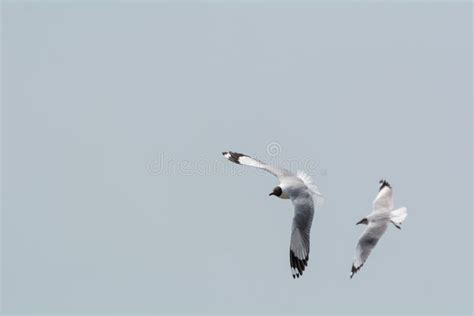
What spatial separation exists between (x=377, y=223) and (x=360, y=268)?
47 centimetres

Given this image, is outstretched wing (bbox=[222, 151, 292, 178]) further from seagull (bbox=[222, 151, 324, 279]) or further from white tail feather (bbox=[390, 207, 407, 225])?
white tail feather (bbox=[390, 207, 407, 225])

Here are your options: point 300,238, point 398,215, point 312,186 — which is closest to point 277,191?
point 312,186

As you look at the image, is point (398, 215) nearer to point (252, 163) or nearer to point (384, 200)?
point (384, 200)

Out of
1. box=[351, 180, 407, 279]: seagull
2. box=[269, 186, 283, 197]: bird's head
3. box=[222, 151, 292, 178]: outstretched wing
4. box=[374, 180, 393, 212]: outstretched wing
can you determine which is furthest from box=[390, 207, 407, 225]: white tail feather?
box=[222, 151, 292, 178]: outstretched wing

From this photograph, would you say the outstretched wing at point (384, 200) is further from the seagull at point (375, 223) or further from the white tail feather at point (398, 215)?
the white tail feather at point (398, 215)

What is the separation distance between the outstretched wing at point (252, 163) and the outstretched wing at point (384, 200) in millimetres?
974

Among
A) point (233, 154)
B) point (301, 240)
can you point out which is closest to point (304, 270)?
point (301, 240)

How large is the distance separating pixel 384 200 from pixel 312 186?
71cm

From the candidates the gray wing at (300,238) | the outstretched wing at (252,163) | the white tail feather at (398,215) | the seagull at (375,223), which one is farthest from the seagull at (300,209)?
the white tail feather at (398,215)

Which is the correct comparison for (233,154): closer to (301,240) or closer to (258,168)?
(258,168)

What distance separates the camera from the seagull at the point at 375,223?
459 inches

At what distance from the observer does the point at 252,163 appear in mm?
13375

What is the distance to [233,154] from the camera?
13.9 m

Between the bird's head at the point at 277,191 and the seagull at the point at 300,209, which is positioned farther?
the bird's head at the point at 277,191
